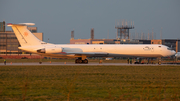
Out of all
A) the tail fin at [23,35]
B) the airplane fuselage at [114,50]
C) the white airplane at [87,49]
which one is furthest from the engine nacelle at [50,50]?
the tail fin at [23,35]

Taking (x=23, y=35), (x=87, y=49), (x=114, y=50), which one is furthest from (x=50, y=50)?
(x=114, y=50)

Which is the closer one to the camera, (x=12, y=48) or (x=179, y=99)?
(x=179, y=99)

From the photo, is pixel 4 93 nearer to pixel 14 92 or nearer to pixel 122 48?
pixel 14 92

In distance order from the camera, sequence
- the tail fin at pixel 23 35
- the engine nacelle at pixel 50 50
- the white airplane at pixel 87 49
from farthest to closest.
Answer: the tail fin at pixel 23 35, the white airplane at pixel 87 49, the engine nacelle at pixel 50 50

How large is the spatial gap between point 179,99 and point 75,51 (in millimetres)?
34007

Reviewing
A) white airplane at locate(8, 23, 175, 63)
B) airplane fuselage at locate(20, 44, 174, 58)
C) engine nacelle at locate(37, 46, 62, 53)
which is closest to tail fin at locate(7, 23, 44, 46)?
white airplane at locate(8, 23, 175, 63)

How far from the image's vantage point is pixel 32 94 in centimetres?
1175

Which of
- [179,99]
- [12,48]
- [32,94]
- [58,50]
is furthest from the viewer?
[12,48]

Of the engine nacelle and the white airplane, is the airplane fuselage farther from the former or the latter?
the engine nacelle

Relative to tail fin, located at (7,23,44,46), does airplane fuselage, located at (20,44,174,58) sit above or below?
below

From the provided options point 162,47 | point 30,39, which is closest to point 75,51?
point 30,39

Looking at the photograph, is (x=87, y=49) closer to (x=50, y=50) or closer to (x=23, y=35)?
(x=50, y=50)

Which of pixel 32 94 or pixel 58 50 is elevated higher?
pixel 58 50

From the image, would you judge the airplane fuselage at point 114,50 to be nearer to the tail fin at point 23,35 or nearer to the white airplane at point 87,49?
the white airplane at point 87,49
